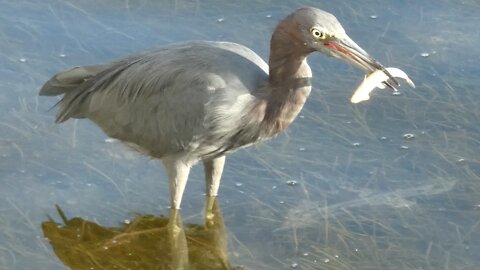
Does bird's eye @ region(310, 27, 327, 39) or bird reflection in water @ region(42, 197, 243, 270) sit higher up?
bird's eye @ region(310, 27, 327, 39)

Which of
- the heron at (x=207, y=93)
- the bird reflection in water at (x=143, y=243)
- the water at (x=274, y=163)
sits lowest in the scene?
the bird reflection in water at (x=143, y=243)

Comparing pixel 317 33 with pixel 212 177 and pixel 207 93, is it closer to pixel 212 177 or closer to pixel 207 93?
pixel 207 93

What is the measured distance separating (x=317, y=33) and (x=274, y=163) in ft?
4.18

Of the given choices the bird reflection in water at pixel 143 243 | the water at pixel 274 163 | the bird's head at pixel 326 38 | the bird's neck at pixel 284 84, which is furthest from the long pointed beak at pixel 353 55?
the bird reflection in water at pixel 143 243

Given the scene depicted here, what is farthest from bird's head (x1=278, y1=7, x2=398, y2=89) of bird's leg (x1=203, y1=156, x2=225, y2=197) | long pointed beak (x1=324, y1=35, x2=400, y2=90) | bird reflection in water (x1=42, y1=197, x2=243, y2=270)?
bird reflection in water (x1=42, y1=197, x2=243, y2=270)

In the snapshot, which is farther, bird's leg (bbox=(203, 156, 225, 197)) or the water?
bird's leg (bbox=(203, 156, 225, 197))

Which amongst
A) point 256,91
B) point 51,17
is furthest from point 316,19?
point 51,17

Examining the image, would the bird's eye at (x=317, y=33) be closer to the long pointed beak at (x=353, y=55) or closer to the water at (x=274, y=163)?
the long pointed beak at (x=353, y=55)

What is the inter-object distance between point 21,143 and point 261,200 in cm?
151

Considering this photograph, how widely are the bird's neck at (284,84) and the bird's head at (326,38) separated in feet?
0.30

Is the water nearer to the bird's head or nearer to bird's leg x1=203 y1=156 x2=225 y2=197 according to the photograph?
bird's leg x1=203 y1=156 x2=225 y2=197

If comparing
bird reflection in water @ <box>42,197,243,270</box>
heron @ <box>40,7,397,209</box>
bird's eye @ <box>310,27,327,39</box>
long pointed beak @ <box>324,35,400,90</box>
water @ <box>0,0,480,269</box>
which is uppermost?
bird's eye @ <box>310,27,327,39</box>

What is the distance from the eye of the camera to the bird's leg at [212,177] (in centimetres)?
642

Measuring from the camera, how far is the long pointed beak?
5.76m
